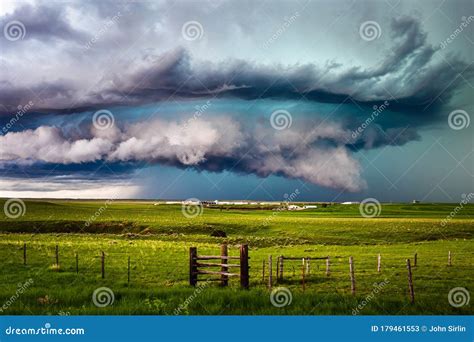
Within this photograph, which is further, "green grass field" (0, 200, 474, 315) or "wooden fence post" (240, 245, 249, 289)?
"wooden fence post" (240, 245, 249, 289)

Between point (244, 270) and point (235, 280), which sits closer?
point (244, 270)

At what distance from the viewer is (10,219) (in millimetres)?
92062

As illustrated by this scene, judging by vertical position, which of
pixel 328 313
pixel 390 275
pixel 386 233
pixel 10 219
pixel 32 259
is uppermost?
pixel 10 219

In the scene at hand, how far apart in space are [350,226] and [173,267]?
55.8 m

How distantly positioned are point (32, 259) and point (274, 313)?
29.7m

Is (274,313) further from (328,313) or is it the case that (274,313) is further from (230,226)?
(230,226)

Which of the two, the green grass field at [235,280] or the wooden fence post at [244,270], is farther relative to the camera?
the wooden fence post at [244,270]

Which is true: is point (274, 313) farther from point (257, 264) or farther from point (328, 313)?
point (257, 264)

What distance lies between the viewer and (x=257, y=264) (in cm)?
3884

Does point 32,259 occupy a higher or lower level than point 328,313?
higher
